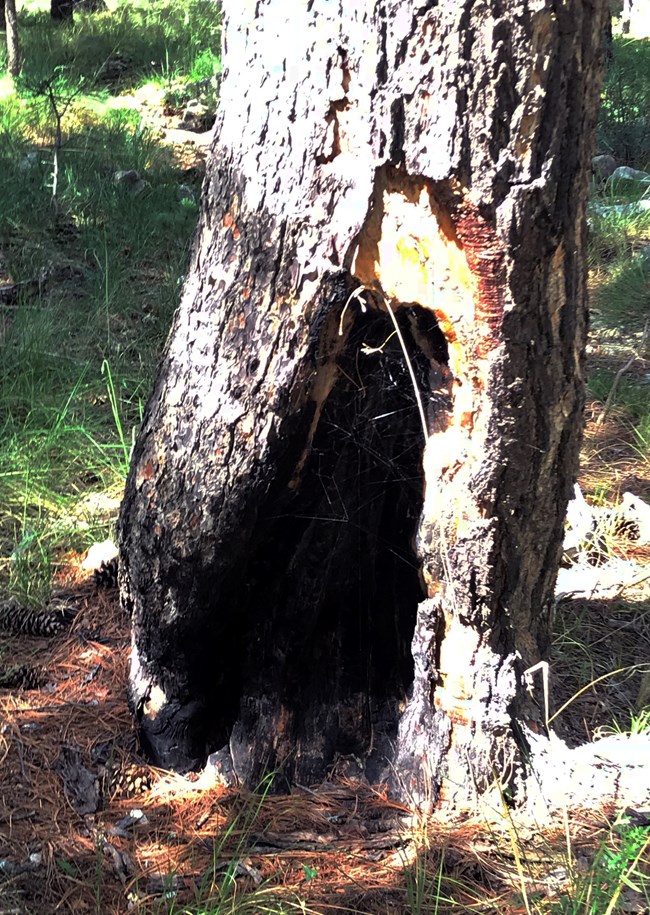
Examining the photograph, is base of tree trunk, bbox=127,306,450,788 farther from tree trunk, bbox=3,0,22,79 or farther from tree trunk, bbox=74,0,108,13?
tree trunk, bbox=74,0,108,13

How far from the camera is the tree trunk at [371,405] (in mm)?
1318

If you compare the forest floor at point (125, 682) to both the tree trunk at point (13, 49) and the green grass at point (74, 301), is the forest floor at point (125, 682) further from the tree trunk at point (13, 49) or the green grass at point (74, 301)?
the tree trunk at point (13, 49)

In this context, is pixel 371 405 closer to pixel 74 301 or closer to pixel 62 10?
pixel 74 301

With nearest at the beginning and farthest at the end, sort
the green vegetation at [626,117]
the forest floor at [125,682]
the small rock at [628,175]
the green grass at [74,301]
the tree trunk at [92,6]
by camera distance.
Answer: the forest floor at [125,682], the green grass at [74,301], the small rock at [628,175], the green vegetation at [626,117], the tree trunk at [92,6]

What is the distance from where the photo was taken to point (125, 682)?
2.21 meters

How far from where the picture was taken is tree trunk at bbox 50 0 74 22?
9.21m

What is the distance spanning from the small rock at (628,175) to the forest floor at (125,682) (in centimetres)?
105

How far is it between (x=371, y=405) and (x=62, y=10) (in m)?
9.40

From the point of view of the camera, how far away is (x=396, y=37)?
130 centimetres

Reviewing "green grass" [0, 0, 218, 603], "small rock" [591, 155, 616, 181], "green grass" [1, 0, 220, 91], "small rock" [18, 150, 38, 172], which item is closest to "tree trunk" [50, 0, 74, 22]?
"green grass" [1, 0, 220, 91]

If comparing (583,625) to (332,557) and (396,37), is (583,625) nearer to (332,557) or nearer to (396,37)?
(332,557)

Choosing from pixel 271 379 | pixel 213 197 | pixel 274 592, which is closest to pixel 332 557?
pixel 274 592

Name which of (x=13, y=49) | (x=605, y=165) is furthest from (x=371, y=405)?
(x=13, y=49)

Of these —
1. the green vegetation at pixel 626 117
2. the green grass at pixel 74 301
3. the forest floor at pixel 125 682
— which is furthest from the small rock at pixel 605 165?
the green grass at pixel 74 301
